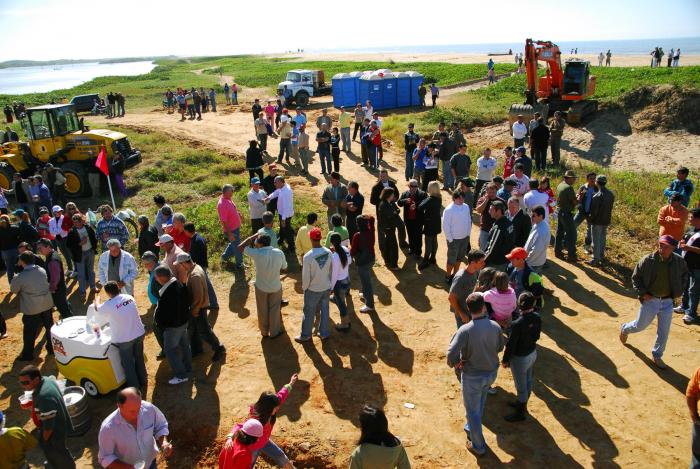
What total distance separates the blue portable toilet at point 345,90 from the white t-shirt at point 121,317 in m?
23.8

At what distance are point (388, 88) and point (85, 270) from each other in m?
21.7

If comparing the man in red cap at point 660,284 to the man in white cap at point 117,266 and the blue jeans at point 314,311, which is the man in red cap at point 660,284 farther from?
the man in white cap at point 117,266

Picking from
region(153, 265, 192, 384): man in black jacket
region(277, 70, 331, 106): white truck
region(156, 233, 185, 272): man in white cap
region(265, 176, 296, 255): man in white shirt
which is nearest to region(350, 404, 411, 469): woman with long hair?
region(153, 265, 192, 384): man in black jacket

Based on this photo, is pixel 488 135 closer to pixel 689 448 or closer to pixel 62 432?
pixel 689 448

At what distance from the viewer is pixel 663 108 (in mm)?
20688

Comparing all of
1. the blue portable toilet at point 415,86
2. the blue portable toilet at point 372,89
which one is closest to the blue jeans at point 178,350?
the blue portable toilet at point 372,89

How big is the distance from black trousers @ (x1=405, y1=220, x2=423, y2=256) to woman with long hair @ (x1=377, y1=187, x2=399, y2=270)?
55 cm

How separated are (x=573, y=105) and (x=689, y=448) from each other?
64.5 feet

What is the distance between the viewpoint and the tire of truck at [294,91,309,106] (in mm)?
31823

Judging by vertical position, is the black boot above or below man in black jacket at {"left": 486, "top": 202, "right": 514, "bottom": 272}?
below

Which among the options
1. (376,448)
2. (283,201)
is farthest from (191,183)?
(376,448)

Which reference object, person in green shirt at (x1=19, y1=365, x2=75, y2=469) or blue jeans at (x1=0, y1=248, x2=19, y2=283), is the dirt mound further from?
person in green shirt at (x1=19, y1=365, x2=75, y2=469)

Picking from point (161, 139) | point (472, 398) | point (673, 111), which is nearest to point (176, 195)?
point (161, 139)

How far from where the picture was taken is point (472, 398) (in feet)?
17.0
